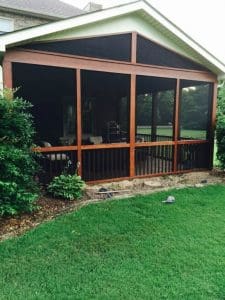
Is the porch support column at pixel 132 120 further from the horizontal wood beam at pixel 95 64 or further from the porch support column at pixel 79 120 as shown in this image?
the porch support column at pixel 79 120

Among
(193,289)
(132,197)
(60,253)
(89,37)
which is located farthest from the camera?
(89,37)

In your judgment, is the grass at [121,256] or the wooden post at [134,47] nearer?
the grass at [121,256]

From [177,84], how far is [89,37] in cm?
274

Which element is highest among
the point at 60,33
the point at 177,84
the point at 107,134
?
the point at 60,33

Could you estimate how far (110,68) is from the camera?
21.7 ft

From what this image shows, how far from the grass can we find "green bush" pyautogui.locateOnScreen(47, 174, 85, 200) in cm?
67

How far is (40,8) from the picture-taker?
12.2m

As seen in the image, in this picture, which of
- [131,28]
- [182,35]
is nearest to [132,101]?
[131,28]

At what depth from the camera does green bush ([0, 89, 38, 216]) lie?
14.6 ft

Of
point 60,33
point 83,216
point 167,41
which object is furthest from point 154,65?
point 83,216

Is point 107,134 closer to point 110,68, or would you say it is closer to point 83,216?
point 110,68

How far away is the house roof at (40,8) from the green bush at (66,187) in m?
8.78

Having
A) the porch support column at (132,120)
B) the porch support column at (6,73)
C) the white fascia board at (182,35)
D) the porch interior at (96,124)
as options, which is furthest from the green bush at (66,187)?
the white fascia board at (182,35)

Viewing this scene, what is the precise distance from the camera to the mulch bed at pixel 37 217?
4.36m
